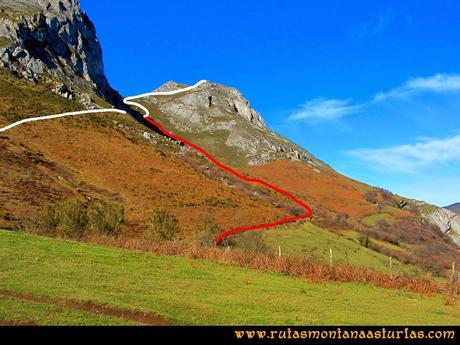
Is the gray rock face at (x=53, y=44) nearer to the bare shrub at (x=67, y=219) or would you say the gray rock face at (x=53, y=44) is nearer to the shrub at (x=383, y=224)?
the bare shrub at (x=67, y=219)

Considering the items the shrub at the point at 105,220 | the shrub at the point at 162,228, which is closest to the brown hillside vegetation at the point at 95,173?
the shrub at the point at 105,220

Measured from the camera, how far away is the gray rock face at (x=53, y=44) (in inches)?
3834

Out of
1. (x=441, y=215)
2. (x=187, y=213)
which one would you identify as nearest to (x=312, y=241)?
(x=187, y=213)

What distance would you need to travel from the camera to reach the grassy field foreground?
45.6 feet

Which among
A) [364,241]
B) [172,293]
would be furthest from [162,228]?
[364,241]

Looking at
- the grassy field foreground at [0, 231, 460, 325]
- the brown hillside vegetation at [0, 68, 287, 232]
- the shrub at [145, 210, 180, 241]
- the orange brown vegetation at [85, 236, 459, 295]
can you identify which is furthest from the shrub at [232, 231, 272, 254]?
the grassy field foreground at [0, 231, 460, 325]

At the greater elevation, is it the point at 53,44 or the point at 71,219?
the point at 53,44

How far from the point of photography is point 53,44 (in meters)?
119

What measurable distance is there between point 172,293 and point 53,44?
387 ft

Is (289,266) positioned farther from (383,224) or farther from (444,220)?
(444,220)

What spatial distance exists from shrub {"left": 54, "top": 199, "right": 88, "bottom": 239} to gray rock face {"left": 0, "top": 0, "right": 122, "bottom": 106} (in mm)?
66721

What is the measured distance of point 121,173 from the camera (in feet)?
241

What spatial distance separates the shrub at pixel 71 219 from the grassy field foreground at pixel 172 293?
10.4 m
